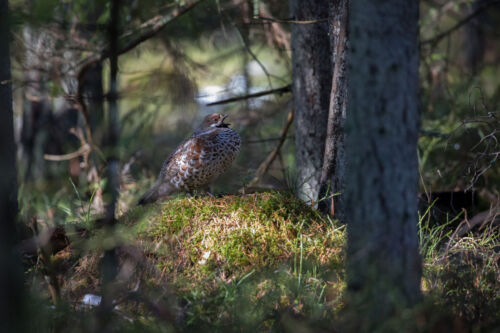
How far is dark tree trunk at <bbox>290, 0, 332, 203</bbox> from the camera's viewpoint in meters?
5.20

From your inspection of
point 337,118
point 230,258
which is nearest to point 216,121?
point 337,118

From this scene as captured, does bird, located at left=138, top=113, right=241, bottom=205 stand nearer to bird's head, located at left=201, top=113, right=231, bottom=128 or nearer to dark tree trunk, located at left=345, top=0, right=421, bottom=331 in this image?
bird's head, located at left=201, top=113, right=231, bottom=128

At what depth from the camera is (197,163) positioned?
5.05 m

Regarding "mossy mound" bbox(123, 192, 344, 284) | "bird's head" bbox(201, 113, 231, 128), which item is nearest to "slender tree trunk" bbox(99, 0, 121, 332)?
"mossy mound" bbox(123, 192, 344, 284)

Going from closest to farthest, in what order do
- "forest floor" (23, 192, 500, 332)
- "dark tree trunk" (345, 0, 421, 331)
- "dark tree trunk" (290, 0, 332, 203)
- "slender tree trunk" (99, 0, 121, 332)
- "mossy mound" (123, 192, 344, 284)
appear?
1. "dark tree trunk" (345, 0, 421, 331)
2. "slender tree trunk" (99, 0, 121, 332)
3. "forest floor" (23, 192, 500, 332)
4. "mossy mound" (123, 192, 344, 284)
5. "dark tree trunk" (290, 0, 332, 203)

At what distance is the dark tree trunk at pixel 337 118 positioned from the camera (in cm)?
423

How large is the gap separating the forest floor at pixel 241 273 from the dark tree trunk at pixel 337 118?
0.31 metres

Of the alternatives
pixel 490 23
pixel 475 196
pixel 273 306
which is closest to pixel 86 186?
pixel 273 306

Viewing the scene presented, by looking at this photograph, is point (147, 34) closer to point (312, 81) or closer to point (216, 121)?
point (216, 121)

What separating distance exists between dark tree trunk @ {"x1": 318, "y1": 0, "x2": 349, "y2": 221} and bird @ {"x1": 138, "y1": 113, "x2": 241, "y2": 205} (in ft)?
3.86

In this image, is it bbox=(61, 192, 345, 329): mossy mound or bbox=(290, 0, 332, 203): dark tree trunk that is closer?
bbox=(61, 192, 345, 329): mossy mound

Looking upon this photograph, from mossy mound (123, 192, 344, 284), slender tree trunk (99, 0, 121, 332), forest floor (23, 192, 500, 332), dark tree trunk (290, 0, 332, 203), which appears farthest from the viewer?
dark tree trunk (290, 0, 332, 203)

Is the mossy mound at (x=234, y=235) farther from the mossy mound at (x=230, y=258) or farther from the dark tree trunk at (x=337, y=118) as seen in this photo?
the dark tree trunk at (x=337, y=118)

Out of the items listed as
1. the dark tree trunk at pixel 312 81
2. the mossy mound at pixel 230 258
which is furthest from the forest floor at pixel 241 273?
the dark tree trunk at pixel 312 81
